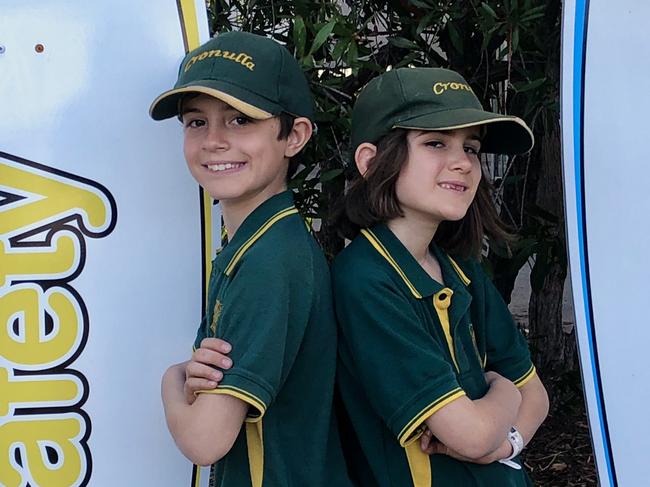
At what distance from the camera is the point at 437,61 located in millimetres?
2447

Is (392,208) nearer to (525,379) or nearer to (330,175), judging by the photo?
(525,379)

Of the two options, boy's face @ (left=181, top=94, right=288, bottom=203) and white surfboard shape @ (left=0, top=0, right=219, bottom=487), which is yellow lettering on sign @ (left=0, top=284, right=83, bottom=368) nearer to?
white surfboard shape @ (left=0, top=0, right=219, bottom=487)

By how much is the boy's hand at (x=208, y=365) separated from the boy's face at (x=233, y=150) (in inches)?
11.4

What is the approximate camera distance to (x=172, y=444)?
6.59ft

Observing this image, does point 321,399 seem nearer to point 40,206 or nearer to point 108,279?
point 108,279

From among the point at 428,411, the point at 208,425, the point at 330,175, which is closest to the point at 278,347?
the point at 208,425

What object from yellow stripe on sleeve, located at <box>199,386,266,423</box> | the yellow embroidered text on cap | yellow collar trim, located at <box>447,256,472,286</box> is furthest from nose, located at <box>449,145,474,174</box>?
yellow stripe on sleeve, located at <box>199,386,266,423</box>

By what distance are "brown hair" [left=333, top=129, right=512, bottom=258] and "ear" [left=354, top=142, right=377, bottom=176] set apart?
1 cm

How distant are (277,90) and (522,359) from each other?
28.9 inches

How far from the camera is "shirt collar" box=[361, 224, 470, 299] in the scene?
1623mm

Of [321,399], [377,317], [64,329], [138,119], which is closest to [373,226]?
[377,317]

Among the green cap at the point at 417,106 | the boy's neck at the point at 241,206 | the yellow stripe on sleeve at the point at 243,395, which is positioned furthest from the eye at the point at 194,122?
the yellow stripe on sleeve at the point at 243,395

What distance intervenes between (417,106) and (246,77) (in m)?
0.31

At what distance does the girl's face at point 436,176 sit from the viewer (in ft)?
5.40
